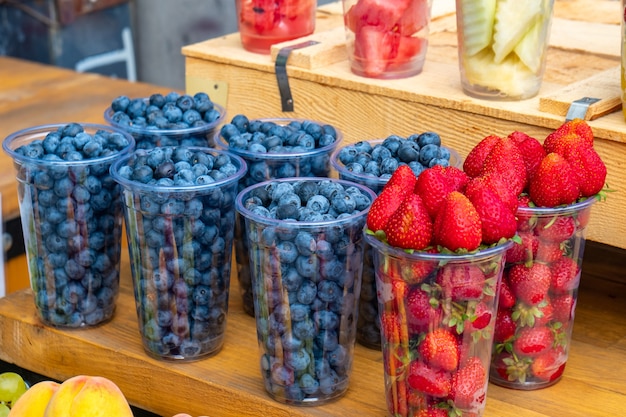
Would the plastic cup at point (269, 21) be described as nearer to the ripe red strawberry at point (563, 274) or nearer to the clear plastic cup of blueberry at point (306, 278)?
the clear plastic cup of blueberry at point (306, 278)

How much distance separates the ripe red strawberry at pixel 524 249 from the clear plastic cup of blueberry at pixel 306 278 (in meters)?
0.20

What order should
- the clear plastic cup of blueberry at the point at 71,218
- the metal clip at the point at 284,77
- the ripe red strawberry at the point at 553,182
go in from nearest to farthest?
1. the ripe red strawberry at the point at 553,182
2. the clear plastic cup of blueberry at the point at 71,218
3. the metal clip at the point at 284,77

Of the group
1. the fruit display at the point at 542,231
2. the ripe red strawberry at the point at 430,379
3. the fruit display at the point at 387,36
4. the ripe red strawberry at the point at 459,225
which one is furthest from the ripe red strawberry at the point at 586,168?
the fruit display at the point at 387,36

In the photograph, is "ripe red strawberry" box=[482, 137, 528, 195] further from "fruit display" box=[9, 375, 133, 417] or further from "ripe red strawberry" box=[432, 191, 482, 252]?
"fruit display" box=[9, 375, 133, 417]

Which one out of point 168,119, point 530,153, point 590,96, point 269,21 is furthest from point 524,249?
point 269,21

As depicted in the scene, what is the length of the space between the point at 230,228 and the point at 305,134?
0.66ft

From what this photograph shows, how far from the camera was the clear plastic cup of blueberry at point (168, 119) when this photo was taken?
1506 millimetres

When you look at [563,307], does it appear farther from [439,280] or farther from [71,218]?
[71,218]

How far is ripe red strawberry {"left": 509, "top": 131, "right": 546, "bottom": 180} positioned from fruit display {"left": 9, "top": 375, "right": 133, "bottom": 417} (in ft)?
1.97

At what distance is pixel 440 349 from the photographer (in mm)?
1085

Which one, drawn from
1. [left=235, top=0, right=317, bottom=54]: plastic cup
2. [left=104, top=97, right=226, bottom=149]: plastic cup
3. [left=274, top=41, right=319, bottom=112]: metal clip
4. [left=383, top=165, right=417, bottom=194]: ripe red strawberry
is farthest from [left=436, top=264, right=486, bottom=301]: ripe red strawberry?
[left=235, top=0, right=317, bottom=54]: plastic cup

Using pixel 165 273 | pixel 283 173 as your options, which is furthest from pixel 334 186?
pixel 165 273


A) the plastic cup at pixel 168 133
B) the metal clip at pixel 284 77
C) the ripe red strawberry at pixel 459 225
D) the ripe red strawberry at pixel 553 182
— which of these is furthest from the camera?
the metal clip at pixel 284 77

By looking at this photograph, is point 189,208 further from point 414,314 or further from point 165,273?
point 414,314
